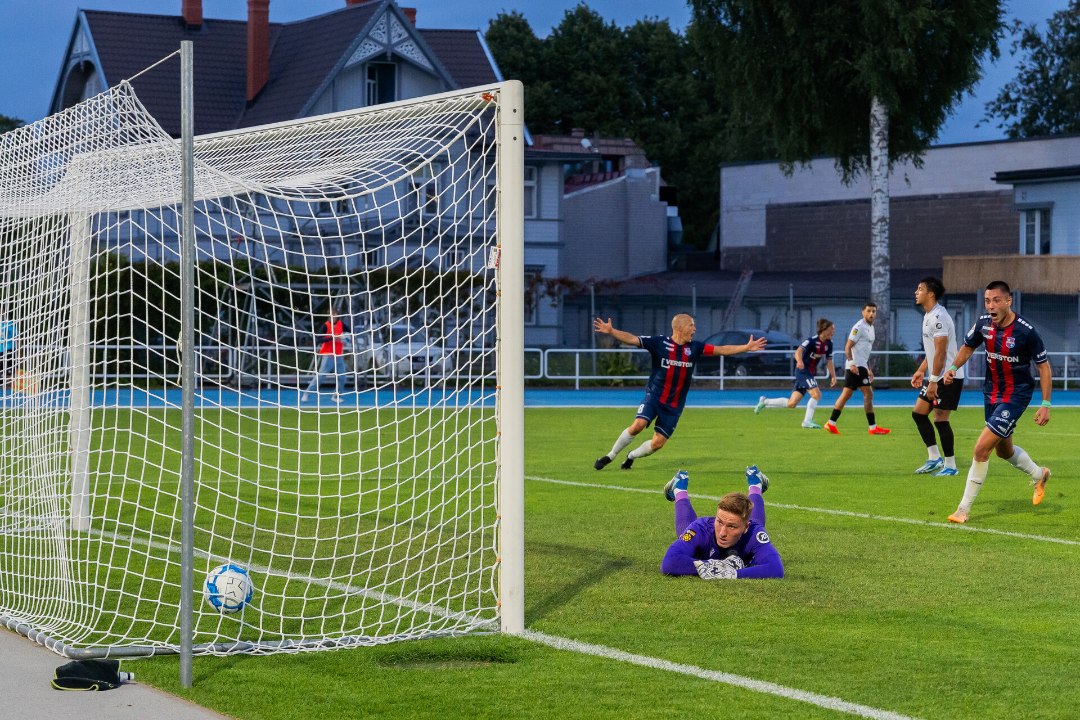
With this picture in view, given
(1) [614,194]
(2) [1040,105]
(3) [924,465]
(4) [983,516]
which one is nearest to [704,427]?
(3) [924,465]

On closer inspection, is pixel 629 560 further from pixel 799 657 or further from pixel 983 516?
pixel 983 516

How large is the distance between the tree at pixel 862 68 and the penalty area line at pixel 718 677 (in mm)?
30584

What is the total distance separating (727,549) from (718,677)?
250 centimetres

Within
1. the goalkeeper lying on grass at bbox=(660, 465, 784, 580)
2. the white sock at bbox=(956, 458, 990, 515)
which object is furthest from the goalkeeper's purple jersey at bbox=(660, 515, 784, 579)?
the white sock at bbox=(956, 458, 990, 515)

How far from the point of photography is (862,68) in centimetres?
3631

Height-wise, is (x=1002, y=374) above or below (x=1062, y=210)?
below

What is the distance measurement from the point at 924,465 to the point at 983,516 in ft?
11.9

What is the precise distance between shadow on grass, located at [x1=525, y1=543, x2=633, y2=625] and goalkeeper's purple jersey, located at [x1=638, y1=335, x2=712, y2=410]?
184 inches

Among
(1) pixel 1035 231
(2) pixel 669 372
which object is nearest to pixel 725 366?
(1) pixel 1035 231

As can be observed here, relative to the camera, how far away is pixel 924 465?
14953 millimetres

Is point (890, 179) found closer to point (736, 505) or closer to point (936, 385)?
point (936, 385)

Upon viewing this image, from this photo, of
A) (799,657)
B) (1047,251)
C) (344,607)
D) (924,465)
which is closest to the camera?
(799,657)

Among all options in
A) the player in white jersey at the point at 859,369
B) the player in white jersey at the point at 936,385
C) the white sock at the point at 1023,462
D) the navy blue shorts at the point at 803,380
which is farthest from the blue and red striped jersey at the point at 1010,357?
the navy blue shorts at the point at 803,380

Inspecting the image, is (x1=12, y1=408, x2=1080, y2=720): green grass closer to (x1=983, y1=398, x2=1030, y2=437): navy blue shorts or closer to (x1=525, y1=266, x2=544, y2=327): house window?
(x1=983, y1=398, x2=1030, y2=437): navy blue shorts
